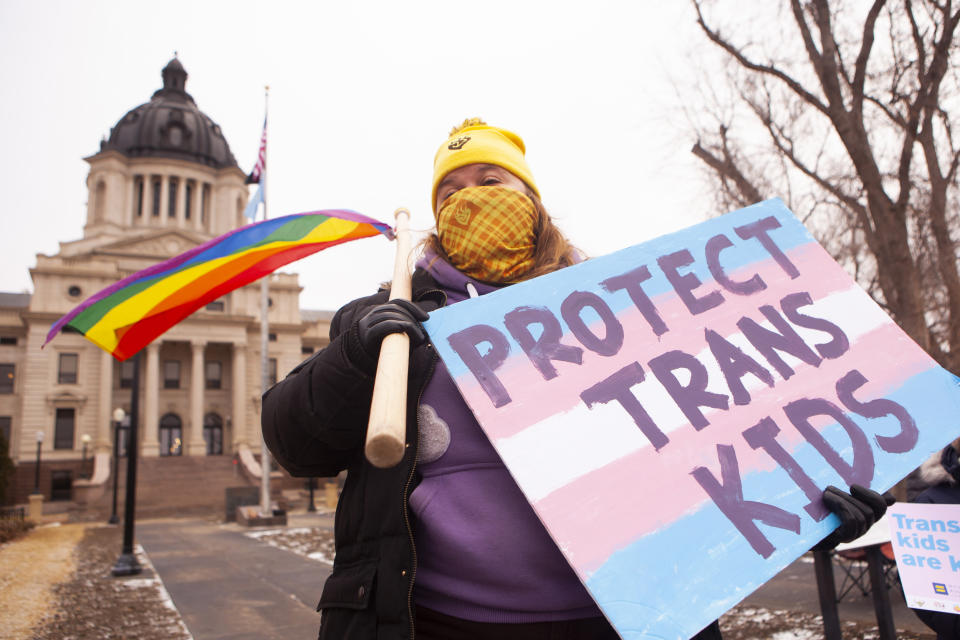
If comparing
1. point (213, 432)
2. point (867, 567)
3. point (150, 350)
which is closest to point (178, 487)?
point (150, 350)

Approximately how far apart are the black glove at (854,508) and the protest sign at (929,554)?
1620 millimetres

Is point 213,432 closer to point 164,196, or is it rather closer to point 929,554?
point 164,196

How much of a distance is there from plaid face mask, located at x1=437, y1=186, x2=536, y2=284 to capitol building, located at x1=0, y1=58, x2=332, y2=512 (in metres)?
38.0

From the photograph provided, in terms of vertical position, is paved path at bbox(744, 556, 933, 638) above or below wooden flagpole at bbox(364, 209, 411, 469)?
below

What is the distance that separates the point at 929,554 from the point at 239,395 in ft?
170

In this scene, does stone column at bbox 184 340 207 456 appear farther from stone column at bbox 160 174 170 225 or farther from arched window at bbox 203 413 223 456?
stone column at bbox 160 174 170 225

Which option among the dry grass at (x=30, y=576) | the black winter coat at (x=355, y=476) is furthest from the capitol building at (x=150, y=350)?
the black winter coat at (x=355, y=476)

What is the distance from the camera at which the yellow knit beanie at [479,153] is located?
7.37ft

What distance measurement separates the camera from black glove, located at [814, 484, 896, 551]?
156 centimetres

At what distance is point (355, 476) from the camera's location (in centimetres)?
177

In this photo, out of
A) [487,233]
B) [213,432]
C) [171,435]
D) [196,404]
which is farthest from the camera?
[213,432]

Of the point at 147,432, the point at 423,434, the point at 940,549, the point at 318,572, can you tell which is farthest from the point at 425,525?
the point at 147,432

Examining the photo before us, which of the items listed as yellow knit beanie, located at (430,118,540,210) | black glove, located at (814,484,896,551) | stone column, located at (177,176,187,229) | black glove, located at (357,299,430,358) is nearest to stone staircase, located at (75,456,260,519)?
stone column, located at (177,176,187,229)

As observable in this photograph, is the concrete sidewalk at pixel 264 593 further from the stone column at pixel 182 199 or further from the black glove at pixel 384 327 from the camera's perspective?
the stone column at pixel 182 199
